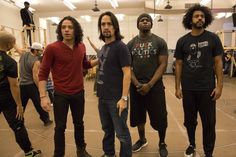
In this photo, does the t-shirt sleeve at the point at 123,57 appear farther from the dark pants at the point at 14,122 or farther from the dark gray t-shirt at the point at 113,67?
the dark pants at the point at 14,122

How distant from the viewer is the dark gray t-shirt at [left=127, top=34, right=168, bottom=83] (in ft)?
9.68

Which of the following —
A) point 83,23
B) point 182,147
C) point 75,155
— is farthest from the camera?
point 83,23

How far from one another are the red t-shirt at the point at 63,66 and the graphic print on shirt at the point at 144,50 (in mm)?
688

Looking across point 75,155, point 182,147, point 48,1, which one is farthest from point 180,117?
point 48,1

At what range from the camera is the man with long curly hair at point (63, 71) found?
2607 mm

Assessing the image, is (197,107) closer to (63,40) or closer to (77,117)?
(77,117)

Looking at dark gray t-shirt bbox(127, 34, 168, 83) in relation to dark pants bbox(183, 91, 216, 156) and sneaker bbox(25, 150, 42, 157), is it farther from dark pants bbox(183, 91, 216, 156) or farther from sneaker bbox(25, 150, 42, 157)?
sneaker bbox(25, 150, 42, 157)

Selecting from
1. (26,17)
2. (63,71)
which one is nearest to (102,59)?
(63,71)

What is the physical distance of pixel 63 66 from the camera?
2.67 m

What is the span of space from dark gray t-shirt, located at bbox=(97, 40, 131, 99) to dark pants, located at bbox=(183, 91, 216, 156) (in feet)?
2.94

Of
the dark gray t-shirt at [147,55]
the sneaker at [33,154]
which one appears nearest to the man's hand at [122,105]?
the dark gray t-shirt at [147,55]

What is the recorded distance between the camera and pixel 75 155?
330 cm

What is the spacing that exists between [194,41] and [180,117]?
2.71 meters

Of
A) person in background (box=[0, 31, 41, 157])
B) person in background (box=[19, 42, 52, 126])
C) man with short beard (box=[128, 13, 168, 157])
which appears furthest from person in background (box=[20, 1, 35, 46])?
man with short beard (box=[128, 13, 168, 157])
